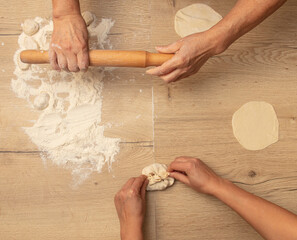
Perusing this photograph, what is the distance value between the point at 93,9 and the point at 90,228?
80 cm

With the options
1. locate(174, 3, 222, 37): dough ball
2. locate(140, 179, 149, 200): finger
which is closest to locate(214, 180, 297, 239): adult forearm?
locate(140, 179, 149, 200): finger

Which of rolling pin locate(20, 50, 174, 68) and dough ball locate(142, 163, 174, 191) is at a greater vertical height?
rolling pin locate(20, 50, 174, 68)

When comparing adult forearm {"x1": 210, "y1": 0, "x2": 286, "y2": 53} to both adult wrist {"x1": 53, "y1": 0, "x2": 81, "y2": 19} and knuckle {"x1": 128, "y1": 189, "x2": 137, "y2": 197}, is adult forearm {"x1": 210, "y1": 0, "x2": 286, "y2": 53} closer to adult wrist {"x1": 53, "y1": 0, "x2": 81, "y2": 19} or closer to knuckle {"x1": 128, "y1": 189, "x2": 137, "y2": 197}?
adult wrist {"x1": 53, "y1": 0, "x2": 81, "y2": 19}

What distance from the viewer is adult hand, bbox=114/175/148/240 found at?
0.96m

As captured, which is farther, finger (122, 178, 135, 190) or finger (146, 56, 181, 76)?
finger (122, 178, 135, 190)

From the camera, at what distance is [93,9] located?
107 centimetres

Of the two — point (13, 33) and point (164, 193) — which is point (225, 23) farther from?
point (13, 33)

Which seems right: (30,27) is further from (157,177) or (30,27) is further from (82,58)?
(157,177)

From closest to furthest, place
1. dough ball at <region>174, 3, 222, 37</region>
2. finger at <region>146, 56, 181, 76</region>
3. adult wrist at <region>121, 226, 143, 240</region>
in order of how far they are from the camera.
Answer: finger at <region>146, 56, 181, 76</region>, adult wrist at <region>121, 226, 143, 240</region>, dough ball at <region>174, 3, 222, 37</region>

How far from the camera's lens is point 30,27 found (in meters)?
1.02

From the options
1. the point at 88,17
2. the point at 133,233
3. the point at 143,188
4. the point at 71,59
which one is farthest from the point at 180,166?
the point at 88,17

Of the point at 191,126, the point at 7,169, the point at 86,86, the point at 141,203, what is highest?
the point at 86,86

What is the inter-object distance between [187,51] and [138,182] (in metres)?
0.47

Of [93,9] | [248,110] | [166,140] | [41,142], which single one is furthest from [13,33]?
→ [248,110]
